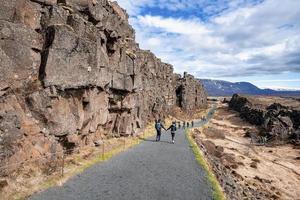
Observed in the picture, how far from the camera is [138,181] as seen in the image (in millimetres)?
24688

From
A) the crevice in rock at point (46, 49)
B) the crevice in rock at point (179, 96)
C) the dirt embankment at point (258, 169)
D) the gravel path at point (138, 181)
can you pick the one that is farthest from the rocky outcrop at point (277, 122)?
the crevice in rock at point (46, 49)

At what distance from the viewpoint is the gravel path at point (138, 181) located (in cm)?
2120

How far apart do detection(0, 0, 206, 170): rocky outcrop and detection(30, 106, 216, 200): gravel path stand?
3.68 meters

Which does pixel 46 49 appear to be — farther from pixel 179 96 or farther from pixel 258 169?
pixel 179 96

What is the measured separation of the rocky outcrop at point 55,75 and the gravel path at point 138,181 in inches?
145

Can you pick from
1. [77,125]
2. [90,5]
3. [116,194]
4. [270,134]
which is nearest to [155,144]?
[77,125]

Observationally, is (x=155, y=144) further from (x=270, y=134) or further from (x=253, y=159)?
(x=270, y=134)

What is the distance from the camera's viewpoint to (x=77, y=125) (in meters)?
30.7

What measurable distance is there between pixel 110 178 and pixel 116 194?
348 centimetres

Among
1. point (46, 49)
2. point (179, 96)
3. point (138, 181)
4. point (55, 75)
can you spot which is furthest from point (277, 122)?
point (46, 49)

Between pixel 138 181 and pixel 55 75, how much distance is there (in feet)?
34.5

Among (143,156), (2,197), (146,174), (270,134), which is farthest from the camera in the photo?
(270,134)

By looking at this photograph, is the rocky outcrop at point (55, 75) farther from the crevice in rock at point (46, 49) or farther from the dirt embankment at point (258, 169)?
the dirt embankment at point (258, 169)

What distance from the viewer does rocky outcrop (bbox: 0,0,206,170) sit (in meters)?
22.9
